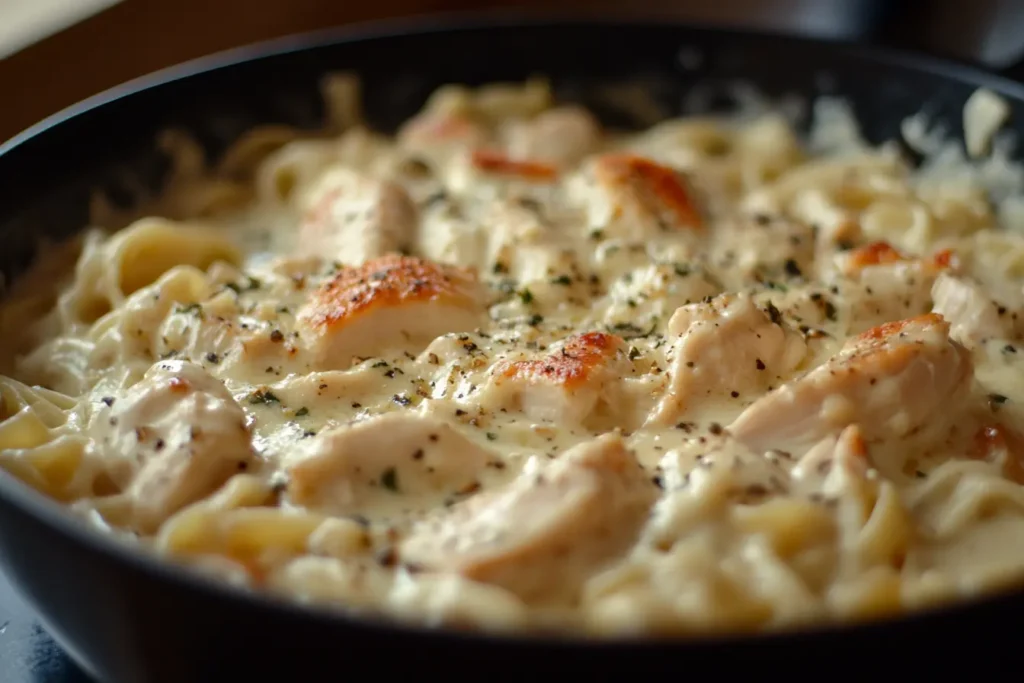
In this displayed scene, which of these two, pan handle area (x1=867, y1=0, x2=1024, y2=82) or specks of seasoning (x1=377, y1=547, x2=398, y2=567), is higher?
pan handle area (x1=867, y1=0, x2=1024, y2=82)

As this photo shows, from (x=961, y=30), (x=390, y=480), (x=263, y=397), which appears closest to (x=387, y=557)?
(x=390, y=480)

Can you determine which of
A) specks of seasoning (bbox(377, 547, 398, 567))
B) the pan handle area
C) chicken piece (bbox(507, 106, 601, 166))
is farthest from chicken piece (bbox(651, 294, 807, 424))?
the pan handle area

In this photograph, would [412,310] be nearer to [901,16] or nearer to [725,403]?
[725,403]

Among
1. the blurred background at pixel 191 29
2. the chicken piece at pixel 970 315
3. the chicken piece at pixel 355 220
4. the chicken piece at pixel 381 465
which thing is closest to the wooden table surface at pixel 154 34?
the blurred background at pixel 191 29

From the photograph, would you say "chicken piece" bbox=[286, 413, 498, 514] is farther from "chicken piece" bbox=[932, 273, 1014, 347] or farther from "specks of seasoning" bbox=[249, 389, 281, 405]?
"chicken piece" bbox=[932, 273, 1014, 347]

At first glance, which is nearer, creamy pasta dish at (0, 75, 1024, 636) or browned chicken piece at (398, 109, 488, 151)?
creamy pasta dish at (0, 75, 1024, 636)

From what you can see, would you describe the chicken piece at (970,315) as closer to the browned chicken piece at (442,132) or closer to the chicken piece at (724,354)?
the chicken piece at (724,354)

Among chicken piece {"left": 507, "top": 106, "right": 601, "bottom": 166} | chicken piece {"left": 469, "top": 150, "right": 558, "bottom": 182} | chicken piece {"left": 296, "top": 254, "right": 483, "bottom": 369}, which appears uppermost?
chicken piece {"left": 507, "top": 106, "right": 601, "bottom": 166}
